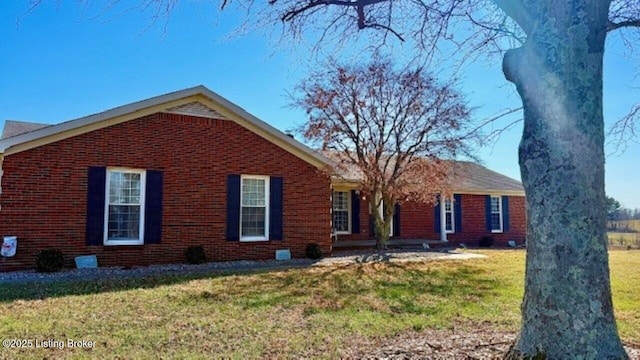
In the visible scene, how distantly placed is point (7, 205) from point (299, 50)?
7961mm

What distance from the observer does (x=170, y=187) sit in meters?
11.9

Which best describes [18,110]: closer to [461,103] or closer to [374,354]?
[461,103]

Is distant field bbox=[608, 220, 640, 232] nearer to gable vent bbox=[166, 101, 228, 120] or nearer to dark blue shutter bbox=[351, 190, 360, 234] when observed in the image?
dark blue shutter bbox=[351, 190, 360, 234]

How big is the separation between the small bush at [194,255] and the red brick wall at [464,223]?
7.08m

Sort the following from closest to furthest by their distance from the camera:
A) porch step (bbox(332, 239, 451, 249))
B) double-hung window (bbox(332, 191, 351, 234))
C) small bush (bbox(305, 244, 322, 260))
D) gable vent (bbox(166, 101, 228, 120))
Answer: gable vent (bbox(166, 101, 228, 120))
small bush (bbox(305, 244, 322, 260))
porch step (bbox(332, 239, 451, 249))
double-hung window (bbox(332, 191, 351, 234))

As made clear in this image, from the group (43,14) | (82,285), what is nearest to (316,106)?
(82,285)

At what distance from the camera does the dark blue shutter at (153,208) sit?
11.5 metres

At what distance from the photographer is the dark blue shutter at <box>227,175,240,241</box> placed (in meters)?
12.7

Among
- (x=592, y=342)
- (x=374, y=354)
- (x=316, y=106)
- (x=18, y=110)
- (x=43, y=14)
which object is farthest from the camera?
(x=18, y=110)

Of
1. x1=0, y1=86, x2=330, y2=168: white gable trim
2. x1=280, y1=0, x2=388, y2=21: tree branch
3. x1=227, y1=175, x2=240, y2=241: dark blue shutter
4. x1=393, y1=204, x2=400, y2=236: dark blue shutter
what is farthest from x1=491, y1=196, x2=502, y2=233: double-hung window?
x1=280, y1=0, x2=388, y2=21: tree branch

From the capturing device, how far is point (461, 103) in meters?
15.1

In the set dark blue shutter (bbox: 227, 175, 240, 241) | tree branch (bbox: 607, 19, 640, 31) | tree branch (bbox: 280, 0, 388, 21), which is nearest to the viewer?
tree branch (bbox: 607, 19, 640, 31)

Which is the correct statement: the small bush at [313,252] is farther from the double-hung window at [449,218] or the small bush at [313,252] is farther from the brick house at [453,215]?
the double-hung window at [449,218]

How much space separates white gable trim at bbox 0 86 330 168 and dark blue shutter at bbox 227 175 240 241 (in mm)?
1751
